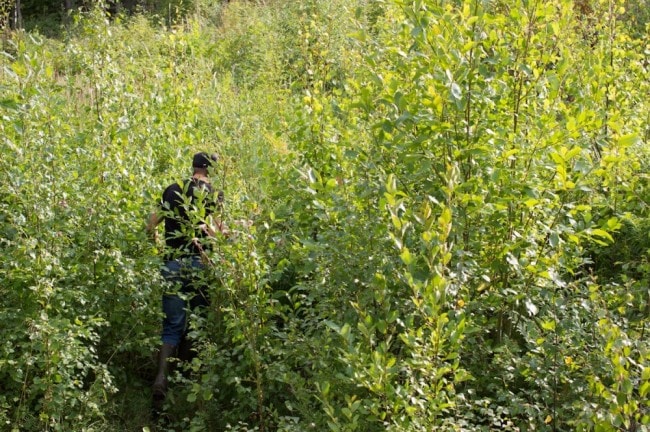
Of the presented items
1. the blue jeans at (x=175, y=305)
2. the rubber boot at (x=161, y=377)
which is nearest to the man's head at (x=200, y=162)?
the blue jeans at (x=175, y=305)

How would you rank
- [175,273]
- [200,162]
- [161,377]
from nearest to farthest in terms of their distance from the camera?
[175,273]
[161,377]
[200,162]

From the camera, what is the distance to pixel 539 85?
4.65 m

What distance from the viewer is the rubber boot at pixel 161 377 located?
5.82 meters

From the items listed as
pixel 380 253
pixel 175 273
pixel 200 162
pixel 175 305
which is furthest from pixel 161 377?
pixel 380 253

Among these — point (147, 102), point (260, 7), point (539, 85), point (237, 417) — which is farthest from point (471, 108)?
point (260, 7)

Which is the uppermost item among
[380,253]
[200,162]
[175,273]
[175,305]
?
[380,253]

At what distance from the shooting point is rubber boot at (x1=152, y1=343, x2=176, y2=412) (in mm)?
5820

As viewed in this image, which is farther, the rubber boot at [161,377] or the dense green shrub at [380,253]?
the rubber boot at [161,377]

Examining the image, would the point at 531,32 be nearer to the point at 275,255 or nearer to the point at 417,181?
the point at 417,181

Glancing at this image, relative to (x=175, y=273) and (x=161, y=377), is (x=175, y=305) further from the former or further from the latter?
(x=161, y=377)

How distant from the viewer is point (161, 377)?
5898mm

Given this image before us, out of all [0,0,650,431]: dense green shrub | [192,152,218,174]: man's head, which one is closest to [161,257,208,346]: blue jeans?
[0,0,650,431]: dense green shrub

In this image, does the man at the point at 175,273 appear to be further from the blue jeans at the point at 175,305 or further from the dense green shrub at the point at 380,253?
the dense green shrub at the point at 380,253

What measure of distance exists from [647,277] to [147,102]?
477cm
